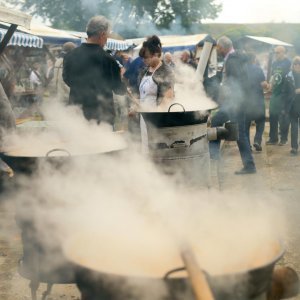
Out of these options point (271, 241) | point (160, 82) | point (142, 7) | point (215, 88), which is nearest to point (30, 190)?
point (271, 241)

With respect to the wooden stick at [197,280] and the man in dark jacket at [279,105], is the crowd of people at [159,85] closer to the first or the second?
the man in dark jacket at [279,105]

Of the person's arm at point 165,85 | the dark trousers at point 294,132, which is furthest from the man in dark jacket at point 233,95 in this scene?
the person's arm at point 165,85

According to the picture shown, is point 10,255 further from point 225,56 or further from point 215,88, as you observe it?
point 215,88

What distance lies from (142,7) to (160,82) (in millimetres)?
7660

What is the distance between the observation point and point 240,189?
6105 millimetres

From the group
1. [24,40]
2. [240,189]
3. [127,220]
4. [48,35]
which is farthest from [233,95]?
[48,35]

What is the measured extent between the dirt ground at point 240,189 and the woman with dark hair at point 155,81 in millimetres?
1714

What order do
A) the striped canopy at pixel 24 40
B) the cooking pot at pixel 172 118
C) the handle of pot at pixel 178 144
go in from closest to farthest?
the cooking pot at pixel 172 118 → the handle of pot at pixel 178 144 → the striped canopy at pixel 24 40

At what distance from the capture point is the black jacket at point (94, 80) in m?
4.48

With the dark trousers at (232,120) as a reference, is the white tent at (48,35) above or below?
above

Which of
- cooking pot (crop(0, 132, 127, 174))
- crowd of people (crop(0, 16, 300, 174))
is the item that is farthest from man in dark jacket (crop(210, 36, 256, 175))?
cooking pot (crop(0, 132, 127, 174))

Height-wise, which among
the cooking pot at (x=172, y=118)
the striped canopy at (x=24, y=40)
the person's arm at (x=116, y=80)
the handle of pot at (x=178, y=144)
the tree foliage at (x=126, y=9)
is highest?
the tree foliage at (x=126, y=9)

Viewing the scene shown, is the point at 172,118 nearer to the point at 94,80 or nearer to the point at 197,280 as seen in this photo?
the point at 94,80

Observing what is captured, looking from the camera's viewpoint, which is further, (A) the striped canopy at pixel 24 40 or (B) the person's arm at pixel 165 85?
(A) the striped canopy at pixel 24 40
